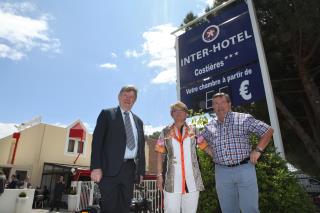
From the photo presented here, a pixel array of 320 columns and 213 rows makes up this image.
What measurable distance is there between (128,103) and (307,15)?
8.09 metres

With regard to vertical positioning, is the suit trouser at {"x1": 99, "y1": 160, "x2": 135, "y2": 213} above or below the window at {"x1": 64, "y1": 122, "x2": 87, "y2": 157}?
below

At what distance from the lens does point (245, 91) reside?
6.41m

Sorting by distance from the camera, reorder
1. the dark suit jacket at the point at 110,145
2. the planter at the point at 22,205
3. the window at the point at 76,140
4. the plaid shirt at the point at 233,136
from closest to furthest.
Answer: the dark suit jacket at the point at 110,145 → the plaid shirt at the point at 233,136 → the planter at the point at 22,205 → the window at the point at 76,140

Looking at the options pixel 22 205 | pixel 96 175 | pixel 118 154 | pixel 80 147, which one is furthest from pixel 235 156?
pixel 80 147

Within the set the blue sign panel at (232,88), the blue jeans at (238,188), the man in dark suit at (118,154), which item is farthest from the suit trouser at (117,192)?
the blue sign panel at (232,88)

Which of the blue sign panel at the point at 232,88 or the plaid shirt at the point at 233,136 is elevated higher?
Result: the blue sign panel at the point at 232,88

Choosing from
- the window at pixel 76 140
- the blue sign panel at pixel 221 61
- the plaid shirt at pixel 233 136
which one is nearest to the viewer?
the plaid shirt at pixel 233 136

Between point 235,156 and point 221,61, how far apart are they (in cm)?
439

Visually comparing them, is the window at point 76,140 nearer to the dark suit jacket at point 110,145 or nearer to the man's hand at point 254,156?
the dark suit jacket at point 110,145

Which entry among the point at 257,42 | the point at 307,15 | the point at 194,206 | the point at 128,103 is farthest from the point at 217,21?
the point at 194,206

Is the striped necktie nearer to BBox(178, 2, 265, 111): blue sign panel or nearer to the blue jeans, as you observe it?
the blue jeans

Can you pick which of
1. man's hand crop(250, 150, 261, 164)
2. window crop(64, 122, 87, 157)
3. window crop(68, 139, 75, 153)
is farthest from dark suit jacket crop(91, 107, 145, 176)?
window crop(68, 139, 75, 153)

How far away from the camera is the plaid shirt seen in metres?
3.26

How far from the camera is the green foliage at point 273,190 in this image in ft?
12.7
